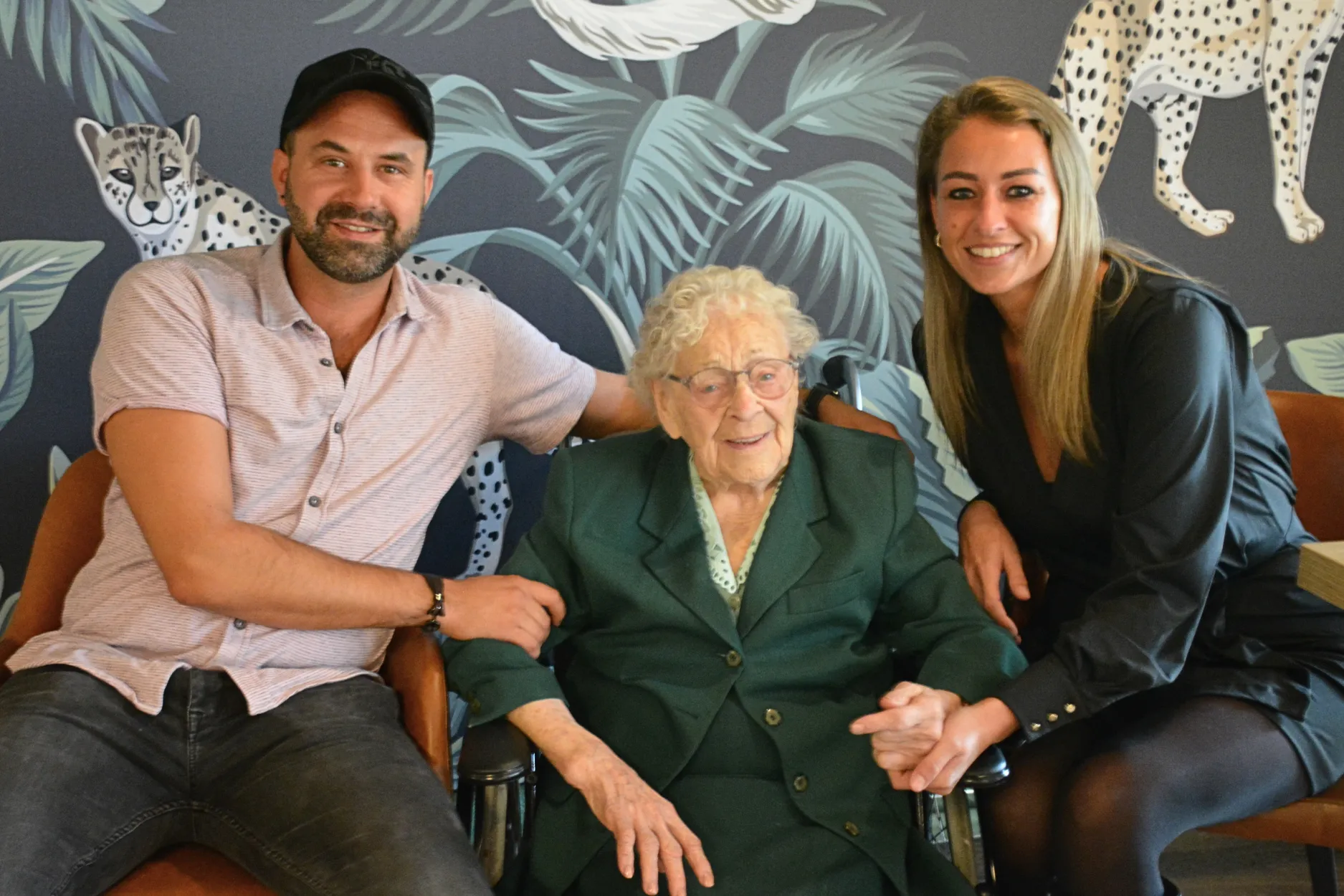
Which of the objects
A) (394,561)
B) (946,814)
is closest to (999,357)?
(946,814)

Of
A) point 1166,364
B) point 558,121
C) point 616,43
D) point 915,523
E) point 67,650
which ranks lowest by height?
point 67,650

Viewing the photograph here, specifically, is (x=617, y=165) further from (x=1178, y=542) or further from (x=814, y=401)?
(x=1178, y=542)

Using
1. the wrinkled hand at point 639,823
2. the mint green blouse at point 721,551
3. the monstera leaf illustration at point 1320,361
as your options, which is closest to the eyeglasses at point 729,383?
the mint green blouse at point 721,551

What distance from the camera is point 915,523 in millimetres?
2168

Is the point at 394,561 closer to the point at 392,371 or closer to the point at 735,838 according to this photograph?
the point at 392,371

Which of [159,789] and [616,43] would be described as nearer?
[159,789]

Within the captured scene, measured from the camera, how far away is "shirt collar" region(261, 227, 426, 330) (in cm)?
219

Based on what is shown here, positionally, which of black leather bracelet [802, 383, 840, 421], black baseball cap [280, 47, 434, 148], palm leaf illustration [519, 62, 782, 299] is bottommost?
black leather bracelet [802, 383, 840, 421]

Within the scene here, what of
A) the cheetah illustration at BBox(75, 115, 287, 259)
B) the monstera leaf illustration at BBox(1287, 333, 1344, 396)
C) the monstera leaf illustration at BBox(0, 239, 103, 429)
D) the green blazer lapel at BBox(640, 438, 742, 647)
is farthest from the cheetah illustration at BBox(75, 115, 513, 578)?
the monstera leaf illustration at BBox(1287, 333, 1344, 396)

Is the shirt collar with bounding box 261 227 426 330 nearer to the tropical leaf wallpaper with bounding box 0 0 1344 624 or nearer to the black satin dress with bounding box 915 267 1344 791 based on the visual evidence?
the tropical leaf wallpaper with bounding box 0 0 1344 624

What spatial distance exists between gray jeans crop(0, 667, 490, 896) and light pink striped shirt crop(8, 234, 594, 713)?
5 centimetres

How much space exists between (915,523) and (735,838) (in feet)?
2.16

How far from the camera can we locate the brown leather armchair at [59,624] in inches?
73.9

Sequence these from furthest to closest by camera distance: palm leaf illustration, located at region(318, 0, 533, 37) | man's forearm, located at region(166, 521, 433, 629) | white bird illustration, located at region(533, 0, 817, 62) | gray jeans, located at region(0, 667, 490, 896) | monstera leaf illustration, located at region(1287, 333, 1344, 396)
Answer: monstera leaf illustration, located at region(1287, 333, 1344, 396)
white bird illustration, located at region(533, 0, 817, 62)
palm leaf illustration, located at region(318, 0, 533, 37)
man's forearm, located at region(166, 521, 433, 629)
gray jeans, located at region(0, 667, 490, 896)
